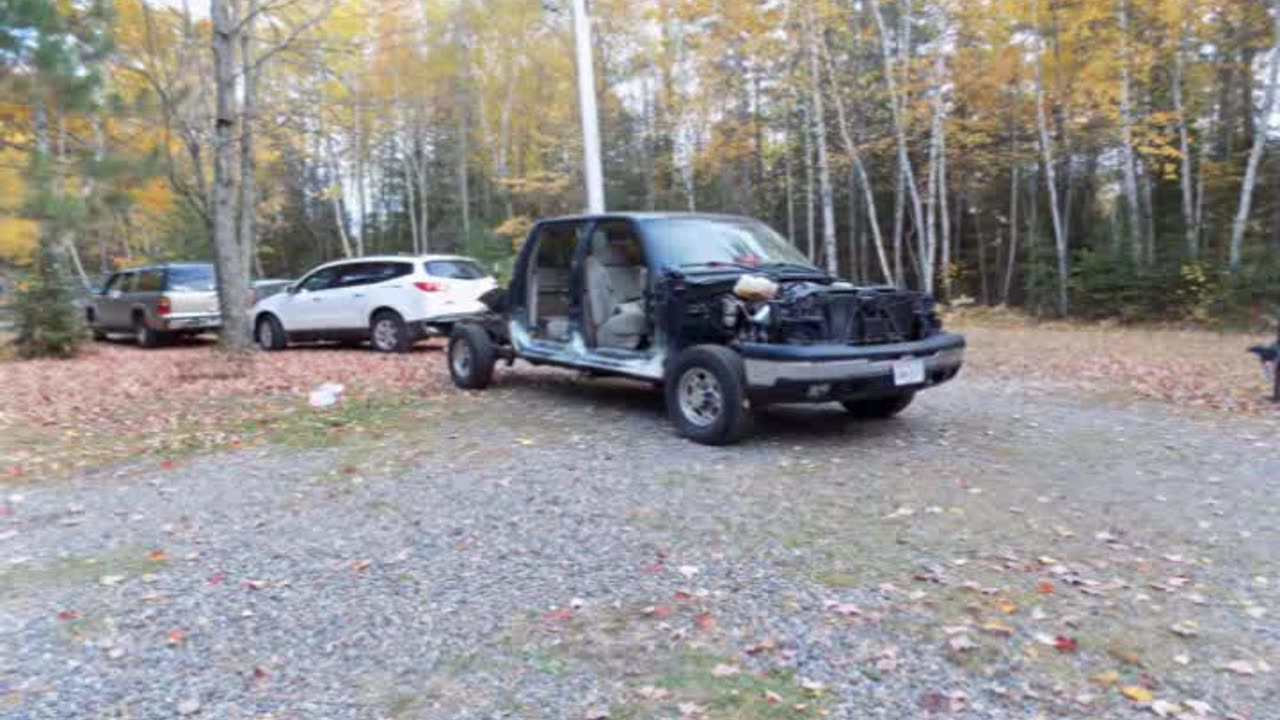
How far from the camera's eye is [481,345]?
26.4ft

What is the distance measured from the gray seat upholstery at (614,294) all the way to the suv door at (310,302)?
7.06m

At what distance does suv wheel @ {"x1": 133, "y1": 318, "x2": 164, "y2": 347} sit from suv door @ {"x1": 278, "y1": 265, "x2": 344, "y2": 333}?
333 cm

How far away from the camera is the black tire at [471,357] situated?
804 cm

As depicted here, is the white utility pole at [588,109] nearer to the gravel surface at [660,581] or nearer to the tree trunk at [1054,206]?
the gravel surface at [660,581]

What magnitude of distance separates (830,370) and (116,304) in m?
15.1

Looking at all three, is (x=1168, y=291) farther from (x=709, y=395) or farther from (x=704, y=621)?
(x=704, y=621)

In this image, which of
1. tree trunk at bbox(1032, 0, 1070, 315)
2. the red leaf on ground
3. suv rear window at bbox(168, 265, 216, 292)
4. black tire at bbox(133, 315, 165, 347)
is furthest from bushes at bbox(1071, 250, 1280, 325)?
black tire at bbox(133, 315, 165, 347)

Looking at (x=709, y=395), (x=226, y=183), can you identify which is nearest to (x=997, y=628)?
(x=709, y=395)

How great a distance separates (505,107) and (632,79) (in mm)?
5078

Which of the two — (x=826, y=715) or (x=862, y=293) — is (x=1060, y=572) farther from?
(x=862, y=293)

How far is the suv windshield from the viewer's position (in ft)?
20.6

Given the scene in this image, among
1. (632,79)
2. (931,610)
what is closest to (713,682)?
(931,610)

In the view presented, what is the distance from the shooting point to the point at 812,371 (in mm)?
5168

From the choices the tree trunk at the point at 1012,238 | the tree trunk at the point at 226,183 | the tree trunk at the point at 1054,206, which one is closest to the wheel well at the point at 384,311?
the tree trunk at the point at 226,183
